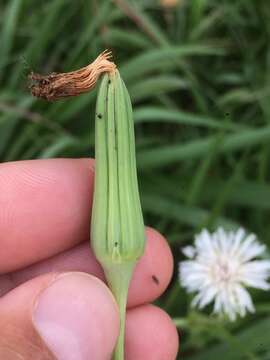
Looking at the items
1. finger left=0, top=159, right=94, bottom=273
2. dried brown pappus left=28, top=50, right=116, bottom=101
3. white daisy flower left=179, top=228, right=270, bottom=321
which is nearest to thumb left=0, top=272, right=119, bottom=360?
finger left=0, top=159, right=94, bottom=273

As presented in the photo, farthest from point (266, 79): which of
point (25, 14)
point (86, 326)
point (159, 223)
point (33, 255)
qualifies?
point (86, 326)

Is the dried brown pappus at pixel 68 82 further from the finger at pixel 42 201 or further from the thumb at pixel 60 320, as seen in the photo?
the thumb at pixel 60 320

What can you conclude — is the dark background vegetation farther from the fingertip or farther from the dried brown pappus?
the dried brown pappus

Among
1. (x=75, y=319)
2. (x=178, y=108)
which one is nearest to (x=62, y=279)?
(x=75, y=319)

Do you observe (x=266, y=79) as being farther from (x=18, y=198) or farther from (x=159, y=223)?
(x=18, y=198)

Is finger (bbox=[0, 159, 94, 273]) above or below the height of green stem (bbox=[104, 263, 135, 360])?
above
